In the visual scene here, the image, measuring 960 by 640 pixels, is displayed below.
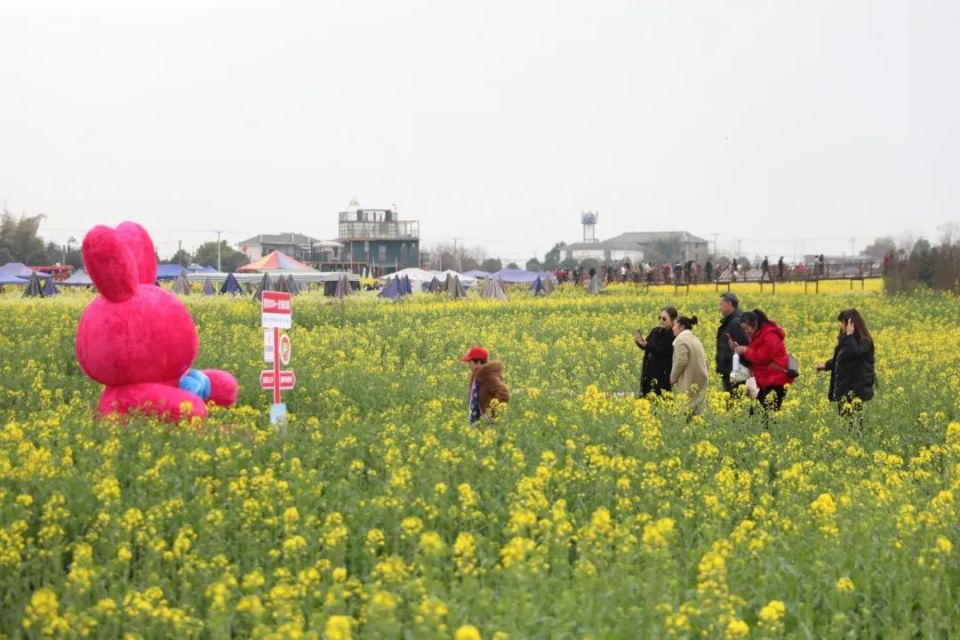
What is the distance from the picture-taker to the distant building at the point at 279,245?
138 m

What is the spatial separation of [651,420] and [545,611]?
5730mm

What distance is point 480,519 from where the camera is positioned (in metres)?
8.09

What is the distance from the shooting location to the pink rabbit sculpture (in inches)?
492

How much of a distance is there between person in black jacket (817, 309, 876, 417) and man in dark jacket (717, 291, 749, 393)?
3.47 ft

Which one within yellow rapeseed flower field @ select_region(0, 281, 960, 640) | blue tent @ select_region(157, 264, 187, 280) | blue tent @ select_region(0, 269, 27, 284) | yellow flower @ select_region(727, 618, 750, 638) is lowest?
yellow rapeseed flower field @ select_region(0, 281, 960, 640)

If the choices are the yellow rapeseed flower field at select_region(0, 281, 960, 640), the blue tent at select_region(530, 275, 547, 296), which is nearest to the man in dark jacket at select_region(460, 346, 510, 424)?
the yellow rapeseed flower field at select_region(0, 281, 960, 640)

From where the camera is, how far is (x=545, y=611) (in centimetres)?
599

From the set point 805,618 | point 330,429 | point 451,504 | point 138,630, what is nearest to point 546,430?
point 330,429

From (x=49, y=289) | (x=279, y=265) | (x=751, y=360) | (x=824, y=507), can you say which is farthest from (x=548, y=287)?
(x=824, y=507)

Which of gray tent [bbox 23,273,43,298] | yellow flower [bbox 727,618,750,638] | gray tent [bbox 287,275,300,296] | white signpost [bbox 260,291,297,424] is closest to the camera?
yellow flower [bbox 727,618,750,638]

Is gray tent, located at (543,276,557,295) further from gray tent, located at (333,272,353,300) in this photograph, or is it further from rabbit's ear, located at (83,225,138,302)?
rabbit's ear, located at (83,225,138,302)

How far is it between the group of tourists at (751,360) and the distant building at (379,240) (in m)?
107

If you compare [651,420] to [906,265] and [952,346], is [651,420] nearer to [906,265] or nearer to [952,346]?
[952,346]

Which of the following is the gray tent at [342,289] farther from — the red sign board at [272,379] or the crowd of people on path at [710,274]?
the red sign board at [272,379]
